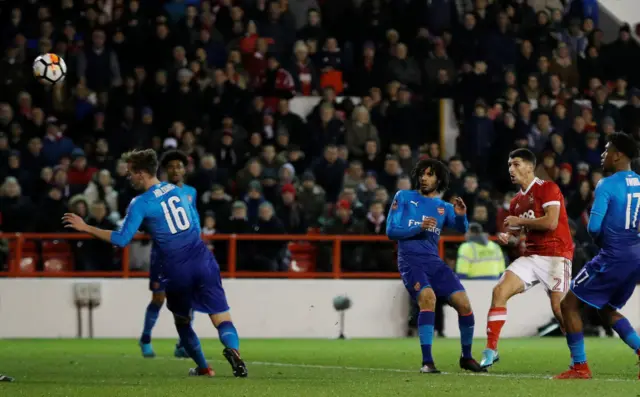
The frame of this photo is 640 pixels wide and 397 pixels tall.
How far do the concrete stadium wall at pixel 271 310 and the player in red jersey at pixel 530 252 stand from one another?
7.70 metres

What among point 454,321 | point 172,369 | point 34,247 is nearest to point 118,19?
point 34,247

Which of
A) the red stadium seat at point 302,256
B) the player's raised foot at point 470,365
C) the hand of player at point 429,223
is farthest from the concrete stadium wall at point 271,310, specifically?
the hand of player at point 429,223

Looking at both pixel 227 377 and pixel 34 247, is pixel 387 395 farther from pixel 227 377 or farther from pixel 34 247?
pixel 34 247

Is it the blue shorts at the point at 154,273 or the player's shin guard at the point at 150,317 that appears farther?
the player's shin guard at the point at 150,317

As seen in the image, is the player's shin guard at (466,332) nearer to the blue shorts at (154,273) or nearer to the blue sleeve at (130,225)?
the blue sleeve at (130,225)

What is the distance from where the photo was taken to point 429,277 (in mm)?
11789

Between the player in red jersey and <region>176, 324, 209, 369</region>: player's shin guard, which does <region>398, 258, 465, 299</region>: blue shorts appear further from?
<region>176, 324, 209, 369</region>: player's shin guard

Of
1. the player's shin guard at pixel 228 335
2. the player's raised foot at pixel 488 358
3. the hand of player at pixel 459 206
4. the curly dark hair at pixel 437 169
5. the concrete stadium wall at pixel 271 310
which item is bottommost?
the concrete stadium wall at pixel 271 310

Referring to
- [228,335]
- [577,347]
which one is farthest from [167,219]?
[577,347]

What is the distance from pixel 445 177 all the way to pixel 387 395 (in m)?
3.20

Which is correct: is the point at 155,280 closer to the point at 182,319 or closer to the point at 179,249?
the point at 182,319

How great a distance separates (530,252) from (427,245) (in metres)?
0.91

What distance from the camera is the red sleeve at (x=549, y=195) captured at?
11.1 metres

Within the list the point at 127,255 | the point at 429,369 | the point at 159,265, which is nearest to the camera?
the point at 429,369
